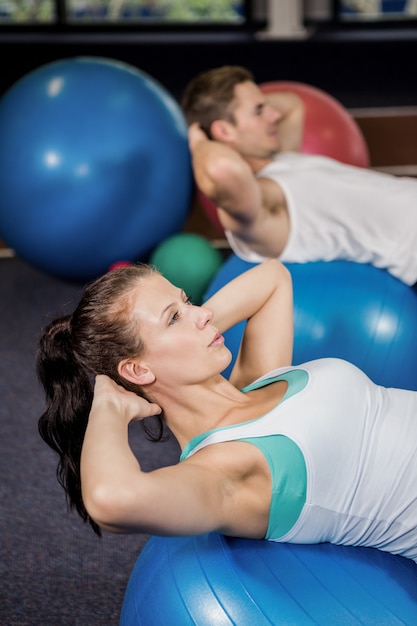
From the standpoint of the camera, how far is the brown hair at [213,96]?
9.15 feet

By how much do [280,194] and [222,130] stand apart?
328mm

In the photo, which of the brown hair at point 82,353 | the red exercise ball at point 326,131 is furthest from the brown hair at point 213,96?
the brown hair at point 82,353

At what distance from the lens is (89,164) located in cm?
322

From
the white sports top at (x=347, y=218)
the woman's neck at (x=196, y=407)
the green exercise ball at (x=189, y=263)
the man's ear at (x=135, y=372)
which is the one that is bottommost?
the green exercise ball at (x=189, y=263)

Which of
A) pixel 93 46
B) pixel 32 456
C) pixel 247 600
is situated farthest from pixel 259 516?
pixel 93 46

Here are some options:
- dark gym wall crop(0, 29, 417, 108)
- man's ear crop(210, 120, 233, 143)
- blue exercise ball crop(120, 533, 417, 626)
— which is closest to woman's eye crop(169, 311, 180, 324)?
blue exercise ball crop(120, 533, 417, 626)

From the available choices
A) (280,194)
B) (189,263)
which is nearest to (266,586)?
(280,194)

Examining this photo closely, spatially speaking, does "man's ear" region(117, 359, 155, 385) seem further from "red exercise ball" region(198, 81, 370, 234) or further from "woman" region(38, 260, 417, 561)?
"red exercise ball" region(198, 81, 370, 234)

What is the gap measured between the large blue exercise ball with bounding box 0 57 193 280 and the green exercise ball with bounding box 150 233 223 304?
5.8 inches

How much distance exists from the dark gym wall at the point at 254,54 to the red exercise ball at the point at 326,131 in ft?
9.26

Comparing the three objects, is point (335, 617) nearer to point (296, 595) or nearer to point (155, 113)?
point (296, 595)

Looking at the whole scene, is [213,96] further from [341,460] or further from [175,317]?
[341,460]

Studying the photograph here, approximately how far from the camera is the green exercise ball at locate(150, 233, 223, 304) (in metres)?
3.24

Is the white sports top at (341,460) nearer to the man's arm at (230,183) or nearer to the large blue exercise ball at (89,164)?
the man's arm at (230,183)
